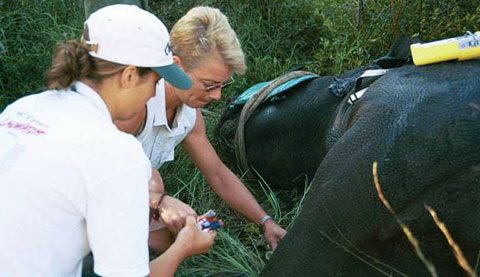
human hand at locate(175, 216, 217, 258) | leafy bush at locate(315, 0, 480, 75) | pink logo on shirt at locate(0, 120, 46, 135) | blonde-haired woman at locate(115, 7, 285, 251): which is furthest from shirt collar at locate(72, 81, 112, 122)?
leafy bush at locate(315, 0, 480, 75)

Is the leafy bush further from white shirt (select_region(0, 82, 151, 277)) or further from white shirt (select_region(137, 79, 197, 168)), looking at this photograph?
white shirt (select_region(0, 82, 151, 277))

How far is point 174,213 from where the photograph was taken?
257 centimetres

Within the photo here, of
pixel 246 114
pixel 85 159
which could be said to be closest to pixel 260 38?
pixel 246 114

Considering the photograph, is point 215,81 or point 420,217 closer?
point 420,217

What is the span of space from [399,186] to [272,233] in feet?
2.97

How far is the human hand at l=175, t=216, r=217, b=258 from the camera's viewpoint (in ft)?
7.59

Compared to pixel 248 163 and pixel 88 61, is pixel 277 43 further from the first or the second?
pixel 88 61

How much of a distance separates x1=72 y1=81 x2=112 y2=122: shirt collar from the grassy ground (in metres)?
1.42

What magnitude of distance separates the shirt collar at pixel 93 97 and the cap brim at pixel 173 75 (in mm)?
173

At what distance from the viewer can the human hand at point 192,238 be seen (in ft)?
7.59

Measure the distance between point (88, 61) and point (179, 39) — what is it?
829mm

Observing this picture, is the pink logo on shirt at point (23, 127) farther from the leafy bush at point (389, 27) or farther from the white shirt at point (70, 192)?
the leafy bush at point (389, 27)

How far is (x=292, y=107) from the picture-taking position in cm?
398

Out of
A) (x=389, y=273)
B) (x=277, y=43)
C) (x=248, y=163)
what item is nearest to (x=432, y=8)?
(x=277, y=43)
